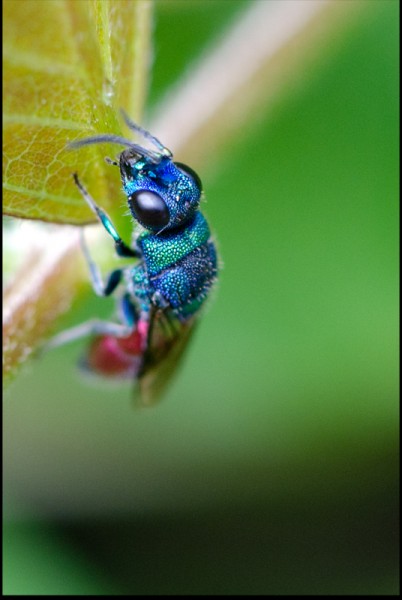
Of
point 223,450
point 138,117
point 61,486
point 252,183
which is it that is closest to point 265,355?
point 223,450

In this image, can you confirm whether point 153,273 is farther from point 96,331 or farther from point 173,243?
point 96,331

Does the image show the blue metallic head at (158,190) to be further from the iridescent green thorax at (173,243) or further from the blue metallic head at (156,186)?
the iridescent green thorax at (173,243)

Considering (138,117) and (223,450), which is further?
(223,450)

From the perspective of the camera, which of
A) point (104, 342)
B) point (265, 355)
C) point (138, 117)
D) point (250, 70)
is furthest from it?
point (265, 355)

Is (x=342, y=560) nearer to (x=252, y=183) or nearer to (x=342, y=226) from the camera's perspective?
(x=342, y=226)

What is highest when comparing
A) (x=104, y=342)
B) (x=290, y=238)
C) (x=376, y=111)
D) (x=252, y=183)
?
(x=376, y=111)

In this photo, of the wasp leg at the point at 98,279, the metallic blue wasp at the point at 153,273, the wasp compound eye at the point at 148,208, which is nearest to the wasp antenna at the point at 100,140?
the metallic blue wasp at the point at 153,273

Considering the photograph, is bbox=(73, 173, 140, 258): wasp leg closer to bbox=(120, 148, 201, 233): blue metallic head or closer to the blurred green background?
bbox=(120, 148, 201, 233): blue metallic head
